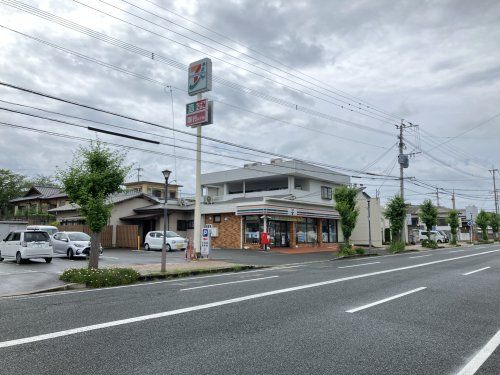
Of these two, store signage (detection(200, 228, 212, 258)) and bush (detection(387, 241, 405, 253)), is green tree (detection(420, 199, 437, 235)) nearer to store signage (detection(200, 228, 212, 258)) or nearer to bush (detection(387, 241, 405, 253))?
bush (detection(387, 241, 405, 253))

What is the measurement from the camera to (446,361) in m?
5.10

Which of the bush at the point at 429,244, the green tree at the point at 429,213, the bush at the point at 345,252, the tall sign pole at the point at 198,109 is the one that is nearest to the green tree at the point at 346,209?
the bush at the point at 345,252

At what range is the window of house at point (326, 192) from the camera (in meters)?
41.6

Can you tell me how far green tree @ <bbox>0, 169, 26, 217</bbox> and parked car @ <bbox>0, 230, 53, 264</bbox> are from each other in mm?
42940

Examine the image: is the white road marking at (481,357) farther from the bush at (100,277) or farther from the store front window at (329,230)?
the store front window at (329,230)

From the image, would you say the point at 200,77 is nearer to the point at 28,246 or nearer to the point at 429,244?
the point at 28,246

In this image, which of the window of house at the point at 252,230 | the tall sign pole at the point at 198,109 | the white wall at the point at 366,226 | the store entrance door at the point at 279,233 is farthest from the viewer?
the white wall at the point at 366,226

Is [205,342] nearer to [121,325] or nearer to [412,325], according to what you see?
[121,325]

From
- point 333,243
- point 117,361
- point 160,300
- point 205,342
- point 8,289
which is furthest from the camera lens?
point 333,243

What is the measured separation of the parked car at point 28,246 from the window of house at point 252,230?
16.4m

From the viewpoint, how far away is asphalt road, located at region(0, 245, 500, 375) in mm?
4917

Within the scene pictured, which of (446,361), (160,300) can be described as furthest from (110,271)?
(446,361)

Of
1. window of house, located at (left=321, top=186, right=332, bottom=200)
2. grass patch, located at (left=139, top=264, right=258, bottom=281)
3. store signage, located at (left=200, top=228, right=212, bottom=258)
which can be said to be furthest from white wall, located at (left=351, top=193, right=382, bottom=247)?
grass patch, located at (left=139, top=264, right=258, bottom=281)

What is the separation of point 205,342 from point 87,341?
5.95 ft
